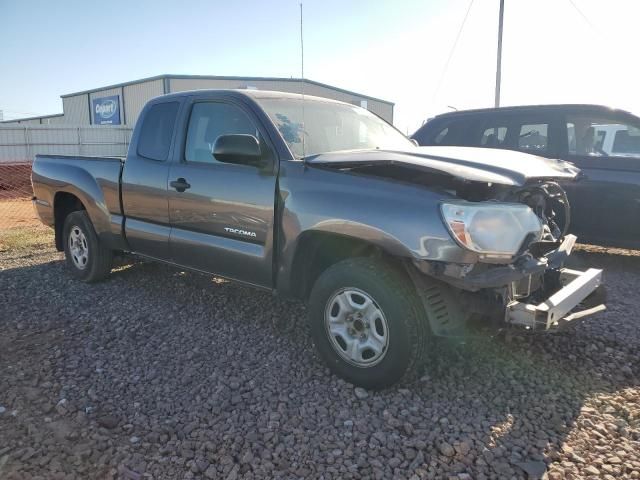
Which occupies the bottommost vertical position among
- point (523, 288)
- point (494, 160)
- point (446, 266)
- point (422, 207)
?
point (523, 288)

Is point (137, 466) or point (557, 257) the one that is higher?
point (557, 257)

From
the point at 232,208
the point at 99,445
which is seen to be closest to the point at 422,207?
the point at 232,208

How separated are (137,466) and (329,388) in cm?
124

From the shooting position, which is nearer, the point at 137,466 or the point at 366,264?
the point at 137,466

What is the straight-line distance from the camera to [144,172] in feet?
15.6

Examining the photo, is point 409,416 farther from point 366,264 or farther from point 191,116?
point 191,116

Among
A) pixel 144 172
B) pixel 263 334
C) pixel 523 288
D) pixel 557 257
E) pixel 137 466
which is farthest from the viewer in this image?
pixel 144 172

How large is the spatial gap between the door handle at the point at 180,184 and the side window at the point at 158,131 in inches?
14.4

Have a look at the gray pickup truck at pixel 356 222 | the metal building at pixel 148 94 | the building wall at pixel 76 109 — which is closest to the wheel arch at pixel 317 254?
the gray pickup truck at pixel 356 222

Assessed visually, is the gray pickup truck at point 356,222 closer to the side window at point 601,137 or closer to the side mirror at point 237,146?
the side mirror at point 237,146

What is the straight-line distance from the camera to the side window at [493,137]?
6.87 m

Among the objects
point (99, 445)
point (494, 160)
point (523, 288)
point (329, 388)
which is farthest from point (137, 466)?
point (494, 160)

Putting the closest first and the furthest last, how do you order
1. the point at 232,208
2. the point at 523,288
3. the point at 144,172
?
the point at 523,288 < the point at 232,208 < the point at 144,172

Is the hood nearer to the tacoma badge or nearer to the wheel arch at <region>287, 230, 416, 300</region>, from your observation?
the wheel arch at <region>287, 230, 416, 300</region>
